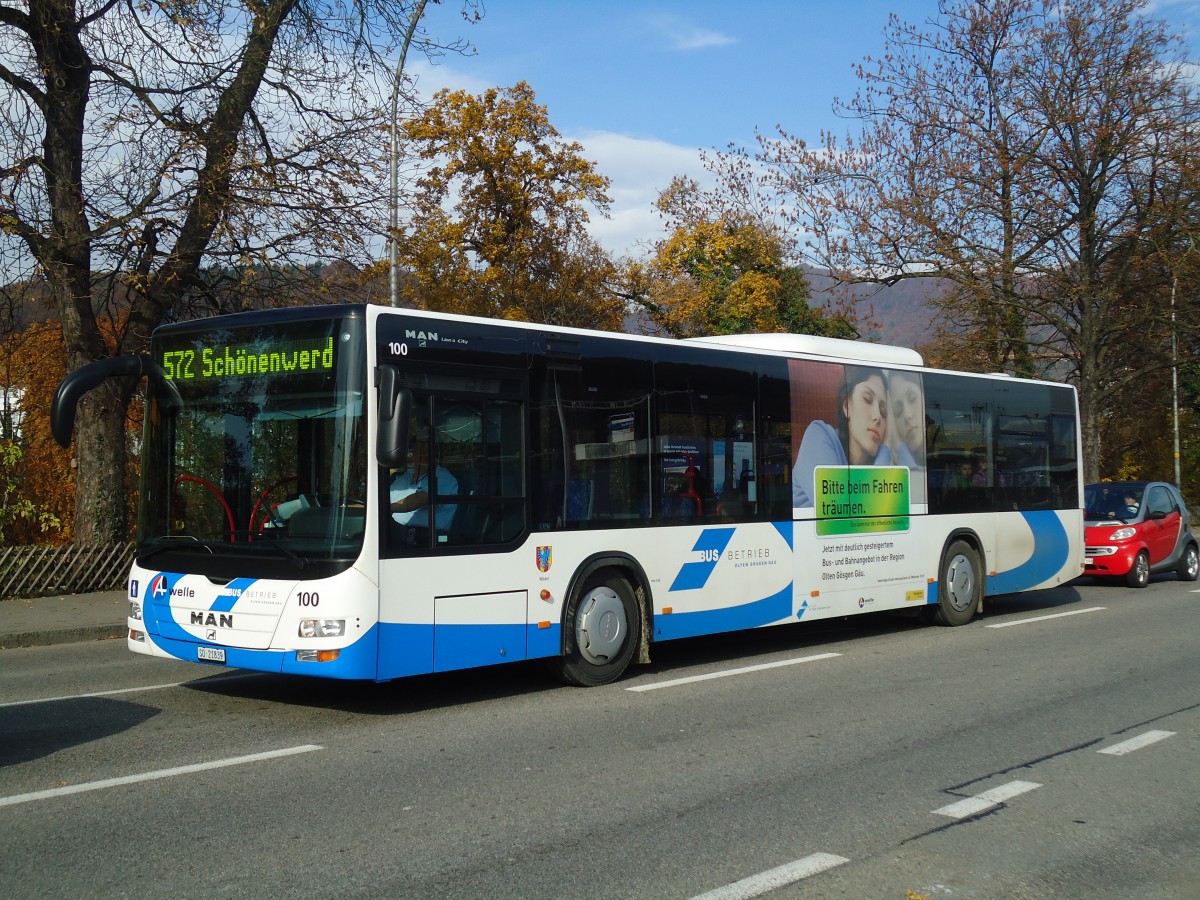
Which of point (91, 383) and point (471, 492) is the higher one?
point (91, 383)

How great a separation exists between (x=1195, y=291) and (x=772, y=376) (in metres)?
22.2

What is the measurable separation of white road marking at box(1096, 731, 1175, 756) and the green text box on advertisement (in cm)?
433

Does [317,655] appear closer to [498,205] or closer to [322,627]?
[322,627]

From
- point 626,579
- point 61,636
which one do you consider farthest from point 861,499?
point 61,636

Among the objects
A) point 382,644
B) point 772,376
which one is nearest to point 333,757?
point 382,644

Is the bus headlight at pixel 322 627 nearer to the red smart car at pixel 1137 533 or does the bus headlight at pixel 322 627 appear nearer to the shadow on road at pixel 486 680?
the shadow on road at pixel 486 680

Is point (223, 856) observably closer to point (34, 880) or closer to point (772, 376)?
point (34, 880)

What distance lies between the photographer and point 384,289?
23844 mm

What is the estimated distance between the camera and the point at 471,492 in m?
8.64

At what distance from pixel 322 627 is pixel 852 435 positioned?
6.81 meters

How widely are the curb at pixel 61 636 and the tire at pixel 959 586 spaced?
9.66 metres

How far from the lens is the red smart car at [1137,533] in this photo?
1978 cm

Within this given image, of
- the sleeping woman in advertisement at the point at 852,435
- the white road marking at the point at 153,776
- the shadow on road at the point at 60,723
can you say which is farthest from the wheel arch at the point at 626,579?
the shadow on road at the point at 60,723

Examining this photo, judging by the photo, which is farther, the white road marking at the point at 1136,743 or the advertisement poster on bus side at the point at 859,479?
the advertisement poster on bus side at the point at 859,479
